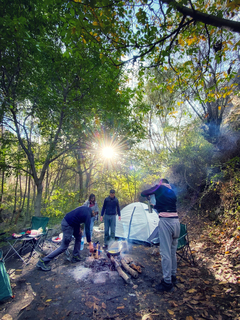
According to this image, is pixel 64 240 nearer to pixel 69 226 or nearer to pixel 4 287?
pixel 69 226

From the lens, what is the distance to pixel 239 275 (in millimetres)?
3248

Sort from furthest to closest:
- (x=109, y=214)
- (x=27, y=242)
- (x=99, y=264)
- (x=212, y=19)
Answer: (x=109, y=214) < (x=27, y=242) < (x=99, y=264) < (x=212, y=19)

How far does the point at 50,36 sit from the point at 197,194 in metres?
9.88

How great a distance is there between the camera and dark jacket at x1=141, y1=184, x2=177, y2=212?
11.0 ft

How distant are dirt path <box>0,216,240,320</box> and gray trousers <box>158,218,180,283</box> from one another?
381 millimetres

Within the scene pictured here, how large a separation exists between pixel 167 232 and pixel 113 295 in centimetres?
157

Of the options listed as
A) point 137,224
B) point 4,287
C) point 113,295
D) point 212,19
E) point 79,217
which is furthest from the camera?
point 137,224

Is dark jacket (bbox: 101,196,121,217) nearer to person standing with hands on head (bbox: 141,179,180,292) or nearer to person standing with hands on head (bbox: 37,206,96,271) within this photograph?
person standing with hands on head (bbox: 37,206,96,271)

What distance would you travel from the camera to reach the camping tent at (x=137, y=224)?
6.34 metres

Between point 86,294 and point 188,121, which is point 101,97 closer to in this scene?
point 86,294

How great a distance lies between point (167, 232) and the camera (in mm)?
3238

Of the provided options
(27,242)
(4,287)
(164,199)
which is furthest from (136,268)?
(27,242)

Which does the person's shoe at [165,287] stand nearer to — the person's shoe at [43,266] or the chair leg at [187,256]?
the chair leg at [187,256]

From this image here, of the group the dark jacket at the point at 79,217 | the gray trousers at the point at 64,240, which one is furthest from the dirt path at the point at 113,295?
the dark jacket at the point at 79,217
